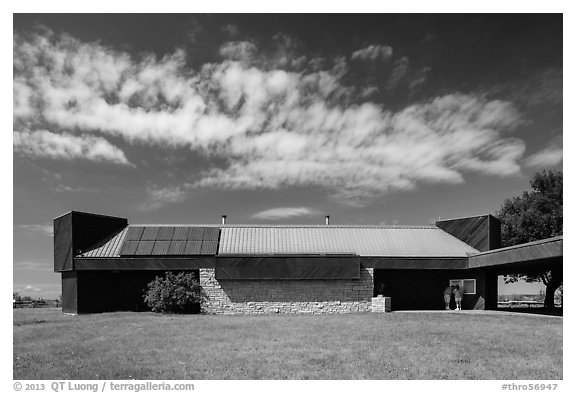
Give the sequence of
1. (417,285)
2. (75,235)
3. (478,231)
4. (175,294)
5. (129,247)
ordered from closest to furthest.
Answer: (175,294), (75,235), (129,247), (417,285), (478,231)

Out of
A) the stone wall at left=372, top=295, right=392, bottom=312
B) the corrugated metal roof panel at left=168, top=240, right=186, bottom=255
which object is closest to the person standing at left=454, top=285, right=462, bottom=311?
the stone wall at left=372, top=295, right=392, bottom=312

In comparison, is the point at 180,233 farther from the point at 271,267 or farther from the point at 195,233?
the point at 271,267

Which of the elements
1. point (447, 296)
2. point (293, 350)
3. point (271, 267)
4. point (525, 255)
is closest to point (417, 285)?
point (447, 296)

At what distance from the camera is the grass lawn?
11.4 metres

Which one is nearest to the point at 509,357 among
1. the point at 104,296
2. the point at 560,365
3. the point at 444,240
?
the point at 560,365

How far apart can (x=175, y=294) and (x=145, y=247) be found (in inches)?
179

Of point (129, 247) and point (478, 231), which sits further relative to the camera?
point (478, 231)

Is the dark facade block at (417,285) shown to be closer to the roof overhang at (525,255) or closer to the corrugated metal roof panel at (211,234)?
the roof overhang at (525,255)

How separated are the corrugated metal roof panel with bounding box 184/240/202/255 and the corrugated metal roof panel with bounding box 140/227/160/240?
2.67 metres

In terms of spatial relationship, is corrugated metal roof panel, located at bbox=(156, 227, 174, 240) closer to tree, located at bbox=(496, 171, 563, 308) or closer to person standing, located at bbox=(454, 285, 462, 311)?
person standing, located at bbox=(454, 285, 462, 311)

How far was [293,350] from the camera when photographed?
45.7 ft

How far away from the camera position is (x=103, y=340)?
16.1 metres

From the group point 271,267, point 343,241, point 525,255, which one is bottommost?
point 271,267

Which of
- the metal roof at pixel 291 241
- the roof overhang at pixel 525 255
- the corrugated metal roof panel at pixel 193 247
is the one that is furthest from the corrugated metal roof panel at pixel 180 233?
the roof overhang at pixel 525 255
